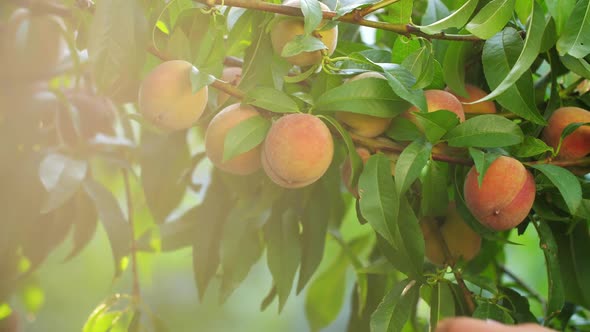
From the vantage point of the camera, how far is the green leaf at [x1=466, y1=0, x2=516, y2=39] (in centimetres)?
57

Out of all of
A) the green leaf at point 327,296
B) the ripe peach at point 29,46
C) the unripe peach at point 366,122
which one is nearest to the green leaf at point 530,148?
the unripe peach at point 366,122

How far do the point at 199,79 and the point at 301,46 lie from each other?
0.08 meters

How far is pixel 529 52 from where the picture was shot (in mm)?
558

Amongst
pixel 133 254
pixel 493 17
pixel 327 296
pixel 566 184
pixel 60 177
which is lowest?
pixel 327 296

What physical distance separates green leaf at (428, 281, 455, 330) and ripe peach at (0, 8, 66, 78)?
0.54 m

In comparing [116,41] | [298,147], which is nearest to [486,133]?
[298,147]

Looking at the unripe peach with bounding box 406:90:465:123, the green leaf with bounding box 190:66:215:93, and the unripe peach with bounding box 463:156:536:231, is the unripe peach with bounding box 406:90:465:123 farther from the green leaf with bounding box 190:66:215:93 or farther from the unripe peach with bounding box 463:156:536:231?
the green leaf with bounding box 190:66:215:93

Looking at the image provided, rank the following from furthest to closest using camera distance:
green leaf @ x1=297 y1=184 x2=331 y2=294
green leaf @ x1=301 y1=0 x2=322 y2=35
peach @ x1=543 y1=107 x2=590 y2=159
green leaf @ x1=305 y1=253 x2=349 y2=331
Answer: green leaf @ x1=305 y1=253 x2=349 y2=331, green leaf @ x1=297 y1=184 x2=331 y2=294, peach @ x1=543 y1=107 x2=590 y2=159, green leaf @ x1=301 y1=0 x2=322 y2=35

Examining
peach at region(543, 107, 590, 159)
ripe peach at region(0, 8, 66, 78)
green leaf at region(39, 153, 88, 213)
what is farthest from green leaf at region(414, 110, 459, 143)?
ripe peach at region(0, 8, 66, 78)

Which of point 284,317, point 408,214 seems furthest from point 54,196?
point 284,317

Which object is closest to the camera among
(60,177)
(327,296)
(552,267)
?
(552,267)

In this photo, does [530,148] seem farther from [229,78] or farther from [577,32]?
[229,78]

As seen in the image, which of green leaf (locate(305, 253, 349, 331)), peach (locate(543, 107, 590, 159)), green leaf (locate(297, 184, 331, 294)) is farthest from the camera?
green leaf (locate(305, 253, 349, 331))

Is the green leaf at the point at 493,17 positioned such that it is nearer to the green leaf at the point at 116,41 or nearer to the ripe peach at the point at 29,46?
the green leaf at the point at 116,41
